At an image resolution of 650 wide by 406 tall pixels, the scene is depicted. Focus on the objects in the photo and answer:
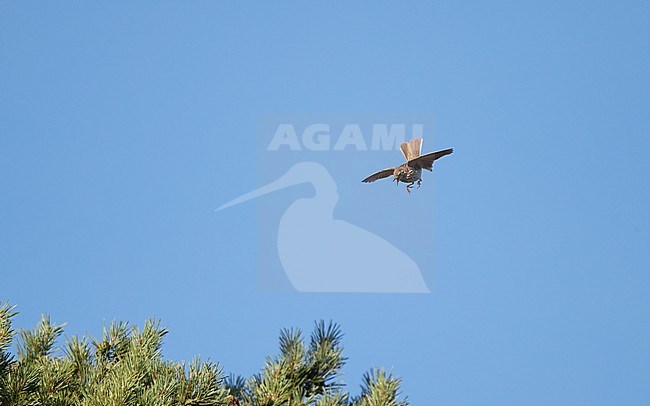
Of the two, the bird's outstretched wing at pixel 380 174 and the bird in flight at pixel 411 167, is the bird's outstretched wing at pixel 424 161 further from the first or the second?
the bird's outstretched wing at pixel 380 174

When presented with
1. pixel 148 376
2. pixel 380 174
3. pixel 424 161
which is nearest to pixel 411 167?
pixel 424 161

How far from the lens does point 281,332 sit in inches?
113

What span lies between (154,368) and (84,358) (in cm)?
38

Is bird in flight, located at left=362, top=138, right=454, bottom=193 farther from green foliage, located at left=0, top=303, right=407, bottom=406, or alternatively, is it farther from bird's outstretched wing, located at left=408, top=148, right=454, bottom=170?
green foliage, located at left=0, top=303, right=407, bottom=406

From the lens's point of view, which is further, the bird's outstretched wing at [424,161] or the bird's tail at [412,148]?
the bird's tail at [412,148]

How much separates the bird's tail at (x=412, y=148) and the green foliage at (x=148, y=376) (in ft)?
8.80

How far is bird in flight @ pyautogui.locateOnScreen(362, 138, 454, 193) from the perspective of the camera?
5.33 meters

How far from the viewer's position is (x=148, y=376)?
2.63m

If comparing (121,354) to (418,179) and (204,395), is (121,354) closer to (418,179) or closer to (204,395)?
(204,395)

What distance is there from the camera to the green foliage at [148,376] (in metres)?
2.45

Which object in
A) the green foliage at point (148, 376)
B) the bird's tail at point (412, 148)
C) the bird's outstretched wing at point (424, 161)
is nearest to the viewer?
the green foliage at point (148, 376)

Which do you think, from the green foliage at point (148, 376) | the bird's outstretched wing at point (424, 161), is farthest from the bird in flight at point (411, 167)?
the green foliage at point (148, 376)

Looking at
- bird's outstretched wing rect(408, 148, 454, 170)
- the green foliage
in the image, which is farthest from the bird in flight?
the green foliage

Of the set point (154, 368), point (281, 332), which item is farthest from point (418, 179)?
point (154, 368)
